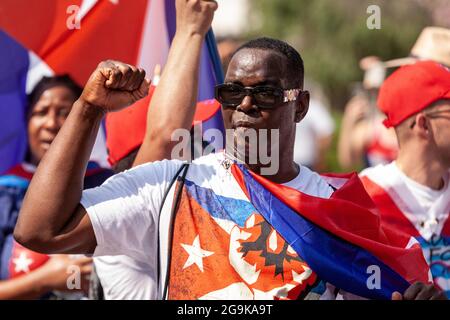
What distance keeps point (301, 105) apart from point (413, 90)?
1641mm

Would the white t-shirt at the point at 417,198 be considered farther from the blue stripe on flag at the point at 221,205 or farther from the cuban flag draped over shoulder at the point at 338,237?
the blue stripe on flag at the point at 221,205

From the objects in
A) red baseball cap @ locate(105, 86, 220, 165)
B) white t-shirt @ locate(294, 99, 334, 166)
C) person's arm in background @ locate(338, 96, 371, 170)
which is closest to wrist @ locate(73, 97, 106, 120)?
red baseball cap @ locate(105, 86, 220, 165)

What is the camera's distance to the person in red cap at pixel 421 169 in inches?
190

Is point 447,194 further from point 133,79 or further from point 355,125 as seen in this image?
point 355,125

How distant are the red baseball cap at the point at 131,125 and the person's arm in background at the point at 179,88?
1.50 ft

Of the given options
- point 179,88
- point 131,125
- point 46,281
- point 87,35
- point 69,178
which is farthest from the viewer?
point 87,35

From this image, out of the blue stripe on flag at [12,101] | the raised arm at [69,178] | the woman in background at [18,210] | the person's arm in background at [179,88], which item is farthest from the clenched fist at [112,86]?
the blue stripe on flag at [12,101]

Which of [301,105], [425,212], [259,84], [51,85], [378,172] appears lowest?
[425,212]

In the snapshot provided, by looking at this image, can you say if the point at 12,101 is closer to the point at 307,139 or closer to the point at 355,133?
the point at 307,139

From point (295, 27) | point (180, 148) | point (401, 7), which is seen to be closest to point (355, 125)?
point (180, 148)

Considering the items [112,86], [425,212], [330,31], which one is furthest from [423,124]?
[330,31]

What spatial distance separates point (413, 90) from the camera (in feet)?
16.3

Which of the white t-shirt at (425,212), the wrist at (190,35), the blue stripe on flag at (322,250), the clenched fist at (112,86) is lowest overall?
the white t-shirt at (425,212)

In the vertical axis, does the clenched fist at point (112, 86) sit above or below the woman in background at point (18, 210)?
above
